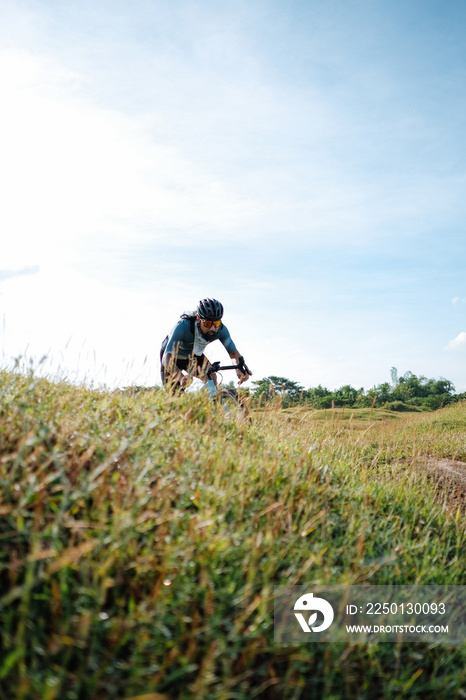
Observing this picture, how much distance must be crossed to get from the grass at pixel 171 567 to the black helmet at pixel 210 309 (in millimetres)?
3306

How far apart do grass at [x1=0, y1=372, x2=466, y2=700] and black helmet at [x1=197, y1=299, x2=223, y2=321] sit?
10.8 feet

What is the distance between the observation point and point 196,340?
8273 mm

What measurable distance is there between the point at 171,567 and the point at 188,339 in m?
5.72

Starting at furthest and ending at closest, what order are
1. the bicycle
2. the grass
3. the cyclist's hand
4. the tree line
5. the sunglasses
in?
the tree line < the sunglasses < the cyclist's hand < the bicycle < the grass

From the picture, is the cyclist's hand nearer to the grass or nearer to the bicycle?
the bicycle

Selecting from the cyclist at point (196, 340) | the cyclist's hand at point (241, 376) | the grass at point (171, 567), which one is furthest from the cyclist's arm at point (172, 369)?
the grass at point (171, 567)

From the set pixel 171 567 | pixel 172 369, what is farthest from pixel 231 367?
pixel 171 567

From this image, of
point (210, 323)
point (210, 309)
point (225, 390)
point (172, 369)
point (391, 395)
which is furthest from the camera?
point (391, 395)

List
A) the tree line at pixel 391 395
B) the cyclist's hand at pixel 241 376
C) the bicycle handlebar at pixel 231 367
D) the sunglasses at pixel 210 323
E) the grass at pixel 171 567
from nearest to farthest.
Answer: the grass at pixel 171 567 → the bicycle handlebar at pixel 231 367 → the cyclist's hand at pixel 241 376 → the sunglasses at pixel 210 323 → the tree line at pixel 391 395

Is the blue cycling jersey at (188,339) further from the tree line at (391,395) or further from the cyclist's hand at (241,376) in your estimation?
Result: the tree line at (391,395)

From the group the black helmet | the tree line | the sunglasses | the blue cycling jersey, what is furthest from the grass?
the tree line

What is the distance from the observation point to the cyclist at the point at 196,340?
771 cm

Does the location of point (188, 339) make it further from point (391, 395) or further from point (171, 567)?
point (391, 395)

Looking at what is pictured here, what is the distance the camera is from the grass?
225 centimetres
